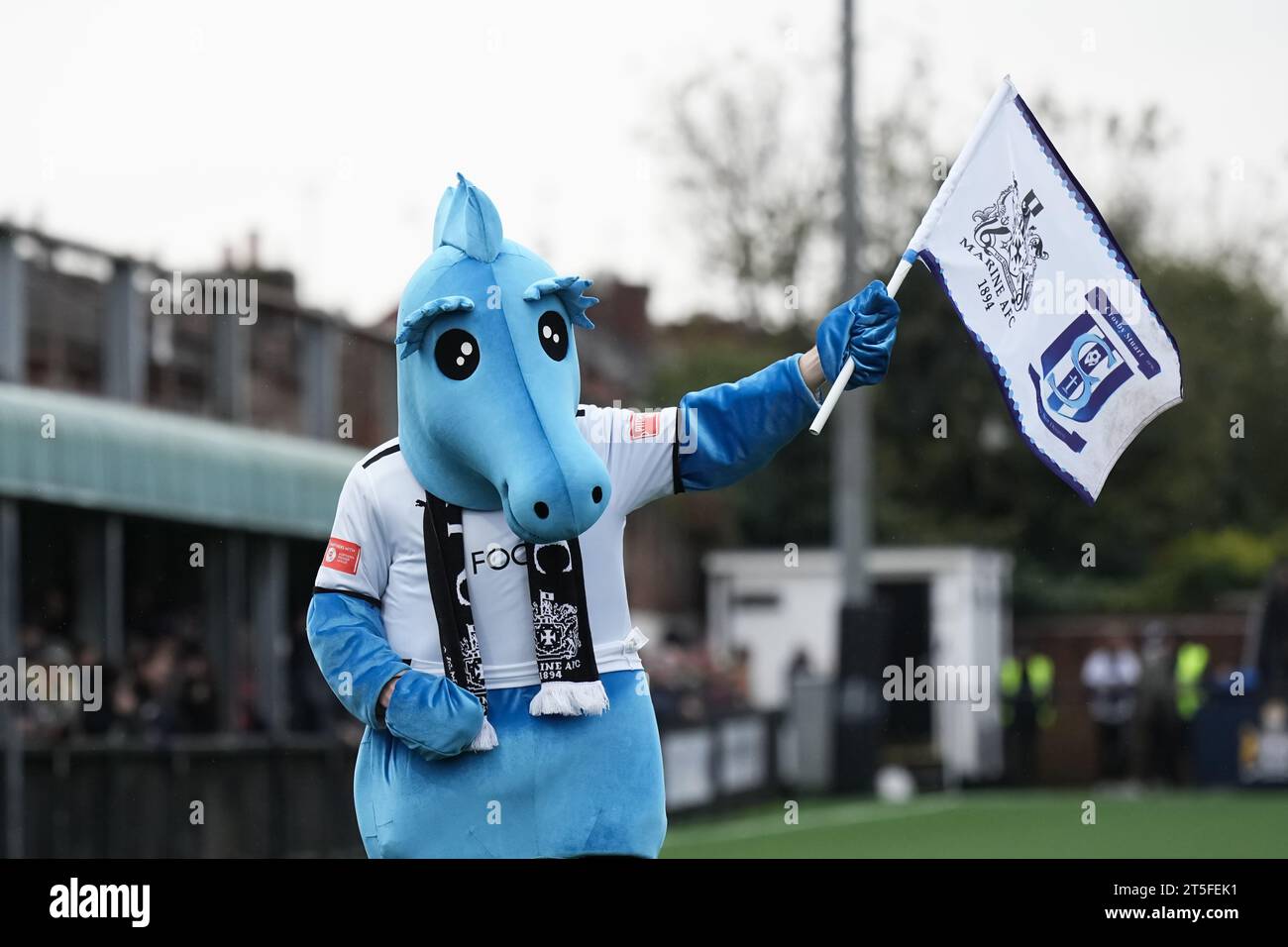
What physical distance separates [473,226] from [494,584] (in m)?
0.84

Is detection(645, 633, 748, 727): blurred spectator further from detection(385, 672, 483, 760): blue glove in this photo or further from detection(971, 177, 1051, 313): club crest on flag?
detection(385, 672, 483, 760): blue glove

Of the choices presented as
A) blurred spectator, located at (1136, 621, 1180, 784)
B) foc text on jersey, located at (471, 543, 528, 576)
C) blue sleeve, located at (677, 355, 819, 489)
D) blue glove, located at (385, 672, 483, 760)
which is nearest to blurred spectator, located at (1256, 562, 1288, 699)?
blurred spectator, located at (1136, 621, 1180, 784)

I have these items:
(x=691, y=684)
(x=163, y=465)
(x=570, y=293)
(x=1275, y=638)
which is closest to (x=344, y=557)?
(x=570, y=293)

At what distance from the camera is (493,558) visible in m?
5.67

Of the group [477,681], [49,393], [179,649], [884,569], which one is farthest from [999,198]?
[884,569]

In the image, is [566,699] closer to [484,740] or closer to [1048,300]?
[484,740]

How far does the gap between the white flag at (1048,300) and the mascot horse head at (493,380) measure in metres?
0.98

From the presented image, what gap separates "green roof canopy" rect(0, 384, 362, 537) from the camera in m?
12.7

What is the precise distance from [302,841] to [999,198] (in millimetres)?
9314

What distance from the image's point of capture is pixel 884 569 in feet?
90.9

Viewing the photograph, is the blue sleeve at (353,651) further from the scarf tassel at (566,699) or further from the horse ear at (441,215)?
the horse ear at (441,215)

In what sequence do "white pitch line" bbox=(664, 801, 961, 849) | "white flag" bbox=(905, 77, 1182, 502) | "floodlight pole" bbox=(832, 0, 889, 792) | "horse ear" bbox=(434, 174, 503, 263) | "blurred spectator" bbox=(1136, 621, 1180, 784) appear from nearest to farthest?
"horse ear" bbox=(434, 174, 503, 263)
"white flag" bbox=(905, 77, 1182, 502)
"white pitch line" bbox=(664, 801, 961, 849)
"floodlight pole" bbox=(832, 0, 889, 792)
"blurred spectator" bbox=(1136, 621, 1180, 784)

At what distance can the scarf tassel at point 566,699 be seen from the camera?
5609 mm
